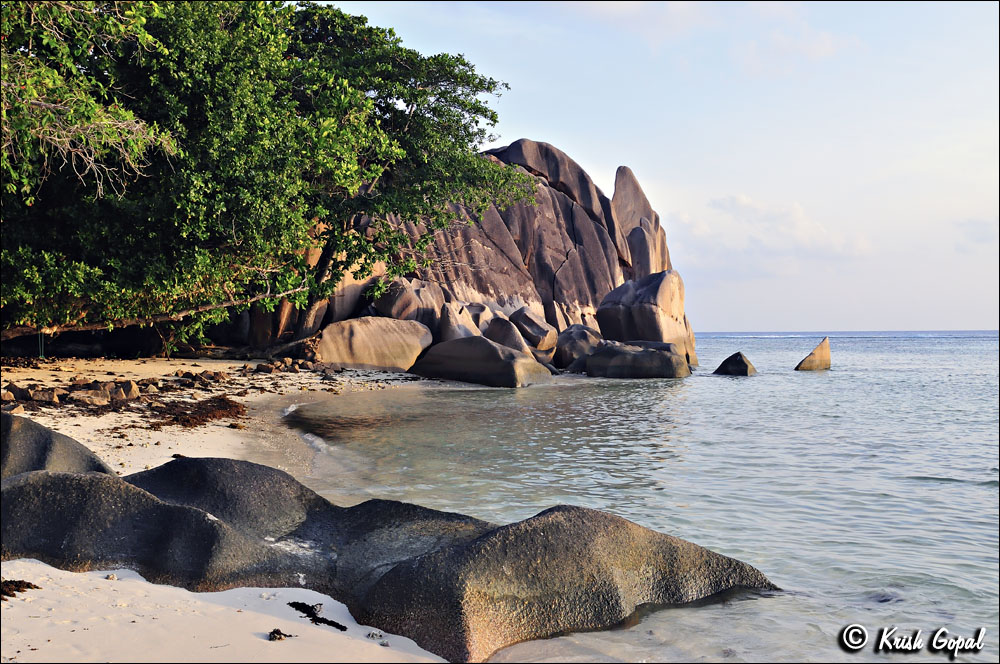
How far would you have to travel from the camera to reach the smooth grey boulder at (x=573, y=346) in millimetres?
30812

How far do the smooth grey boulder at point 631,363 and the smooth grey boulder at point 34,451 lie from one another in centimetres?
2274

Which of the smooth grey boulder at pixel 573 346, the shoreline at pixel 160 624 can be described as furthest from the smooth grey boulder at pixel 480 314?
the shoreline at pixel 160 624

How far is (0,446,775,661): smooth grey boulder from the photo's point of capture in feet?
14.9

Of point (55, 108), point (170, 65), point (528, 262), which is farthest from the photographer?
point (528, 262)

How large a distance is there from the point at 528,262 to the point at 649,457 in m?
33.0

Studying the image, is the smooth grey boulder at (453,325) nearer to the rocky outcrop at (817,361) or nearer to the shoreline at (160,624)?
the rocky outcrop at (817,361)

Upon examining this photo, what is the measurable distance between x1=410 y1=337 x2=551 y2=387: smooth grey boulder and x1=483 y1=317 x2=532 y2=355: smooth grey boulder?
12.8 feet

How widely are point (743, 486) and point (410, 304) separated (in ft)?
64.1

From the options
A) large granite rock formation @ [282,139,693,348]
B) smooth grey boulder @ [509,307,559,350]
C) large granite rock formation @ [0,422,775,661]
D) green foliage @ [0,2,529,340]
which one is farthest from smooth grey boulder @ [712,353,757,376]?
large granite rock formation @ [0,422,775,661]

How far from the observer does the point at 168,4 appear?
Answer: 13352 mm

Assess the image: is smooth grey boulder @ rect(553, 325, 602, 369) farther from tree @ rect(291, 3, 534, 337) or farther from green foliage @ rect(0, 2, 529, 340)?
green foliage @ rect(0, 2, 529, 340)

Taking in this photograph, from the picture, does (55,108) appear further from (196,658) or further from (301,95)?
(301,95)

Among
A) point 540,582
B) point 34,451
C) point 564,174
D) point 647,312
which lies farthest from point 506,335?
point 540,582

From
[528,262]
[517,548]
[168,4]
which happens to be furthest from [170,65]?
[528,262]
